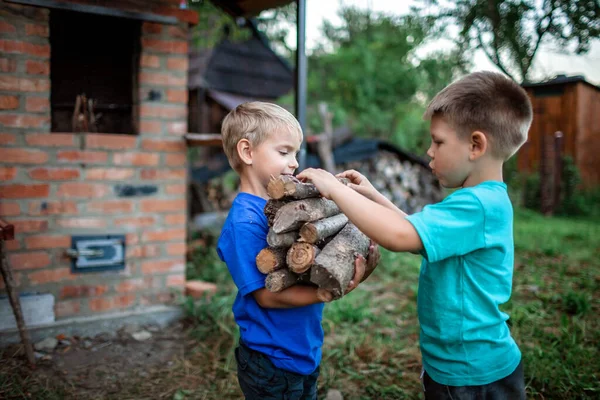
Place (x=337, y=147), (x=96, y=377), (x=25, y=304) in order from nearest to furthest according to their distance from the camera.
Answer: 1. (x=96, y=377)
2. (x=25, y=304)
3. (x=337, y=147)

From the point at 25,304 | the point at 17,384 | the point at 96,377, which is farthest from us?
the point at 25,304

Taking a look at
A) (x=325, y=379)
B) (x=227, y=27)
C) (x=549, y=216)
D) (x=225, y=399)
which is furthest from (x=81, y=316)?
(x=549, y=216)

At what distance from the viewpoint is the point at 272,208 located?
1662 mm

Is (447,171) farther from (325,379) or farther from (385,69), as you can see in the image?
(385,69)

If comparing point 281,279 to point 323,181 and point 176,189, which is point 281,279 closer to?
point 323,181

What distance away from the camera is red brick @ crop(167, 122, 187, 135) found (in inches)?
148

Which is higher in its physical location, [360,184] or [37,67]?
[37,67]

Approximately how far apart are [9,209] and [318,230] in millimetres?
2603

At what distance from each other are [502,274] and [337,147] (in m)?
6.87

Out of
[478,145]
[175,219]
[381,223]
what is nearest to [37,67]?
[175,219]

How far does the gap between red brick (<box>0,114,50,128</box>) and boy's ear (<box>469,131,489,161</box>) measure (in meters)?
2.98

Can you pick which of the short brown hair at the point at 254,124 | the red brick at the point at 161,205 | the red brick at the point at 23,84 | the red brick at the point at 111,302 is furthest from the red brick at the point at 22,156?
the short brown hair at the point at 254,124

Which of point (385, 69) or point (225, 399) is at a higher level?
point (385, 69)

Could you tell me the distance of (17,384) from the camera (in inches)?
105
